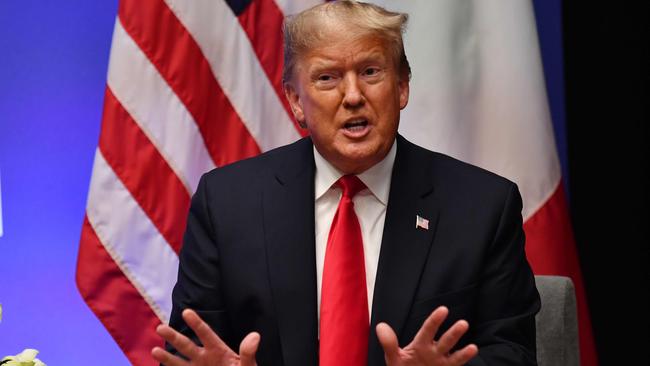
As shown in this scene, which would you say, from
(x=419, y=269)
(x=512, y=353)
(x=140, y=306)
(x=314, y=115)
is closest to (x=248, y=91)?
(x=140, y=306)

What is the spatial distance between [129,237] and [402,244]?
1164mm

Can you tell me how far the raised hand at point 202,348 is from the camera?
67.4 inches

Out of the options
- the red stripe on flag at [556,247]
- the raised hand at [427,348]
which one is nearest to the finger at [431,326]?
the raised hand at [427,348]

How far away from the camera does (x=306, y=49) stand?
2100 millimetres

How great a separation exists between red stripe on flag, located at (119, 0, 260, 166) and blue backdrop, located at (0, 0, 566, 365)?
44 cm

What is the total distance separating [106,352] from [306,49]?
1641 mm

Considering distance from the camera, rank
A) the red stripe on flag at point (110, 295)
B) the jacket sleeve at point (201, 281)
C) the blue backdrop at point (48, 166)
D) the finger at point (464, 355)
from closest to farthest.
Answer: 1. the finger at point (464, 355)
2. the jacket sleeve at point (201, 281)
3. the red stripe on flag at point (110, 295)
4. the blue backdrop at point (48, 166)

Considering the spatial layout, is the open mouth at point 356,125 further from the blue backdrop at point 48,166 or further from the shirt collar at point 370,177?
the blue backdrop at point 48,166

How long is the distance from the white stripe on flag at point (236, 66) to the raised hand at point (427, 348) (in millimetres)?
1443

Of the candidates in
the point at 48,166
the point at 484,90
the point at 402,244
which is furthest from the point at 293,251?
the point at 48,166

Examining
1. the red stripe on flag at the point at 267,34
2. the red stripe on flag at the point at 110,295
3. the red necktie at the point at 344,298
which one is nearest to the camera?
the red necktie at the point at 344,298

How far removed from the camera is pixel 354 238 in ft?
6.75

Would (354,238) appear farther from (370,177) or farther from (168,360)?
(168,360)

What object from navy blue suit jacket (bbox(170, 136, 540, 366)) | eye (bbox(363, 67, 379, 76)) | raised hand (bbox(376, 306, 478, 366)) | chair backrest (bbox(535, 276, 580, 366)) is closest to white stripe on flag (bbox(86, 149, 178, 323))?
navy blue suit jacket (bbox(170, 136, 540, 366))
